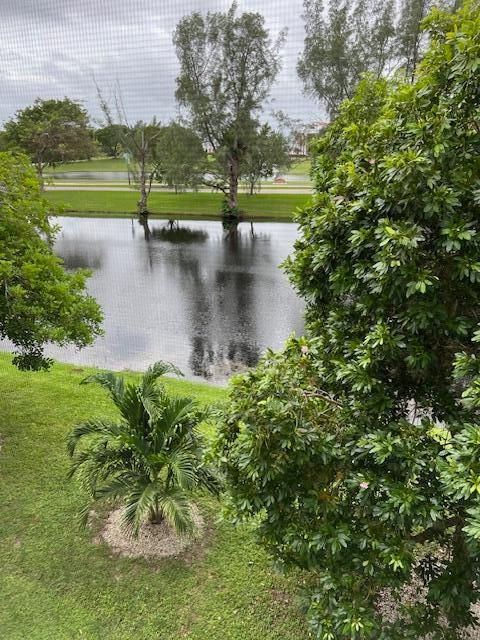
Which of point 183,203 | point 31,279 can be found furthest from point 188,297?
point 183,203

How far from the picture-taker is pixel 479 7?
2.01m

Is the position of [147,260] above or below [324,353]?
below

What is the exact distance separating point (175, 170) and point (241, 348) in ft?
51.4

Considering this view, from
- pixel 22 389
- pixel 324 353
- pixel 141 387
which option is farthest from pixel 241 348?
pixel 324 353

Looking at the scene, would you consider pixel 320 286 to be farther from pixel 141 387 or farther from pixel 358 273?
pixel 141 387

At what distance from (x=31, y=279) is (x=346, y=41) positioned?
20.2 meters

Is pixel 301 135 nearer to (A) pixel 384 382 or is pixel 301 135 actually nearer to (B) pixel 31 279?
(B) pixel 31 279

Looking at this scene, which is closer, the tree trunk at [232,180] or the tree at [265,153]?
the tree at [265,153]

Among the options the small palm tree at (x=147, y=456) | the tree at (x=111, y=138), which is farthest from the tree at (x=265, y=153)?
the small palm tree at (x=147, y=456)

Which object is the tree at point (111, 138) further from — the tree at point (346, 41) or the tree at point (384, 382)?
the tree at point (384, 382)

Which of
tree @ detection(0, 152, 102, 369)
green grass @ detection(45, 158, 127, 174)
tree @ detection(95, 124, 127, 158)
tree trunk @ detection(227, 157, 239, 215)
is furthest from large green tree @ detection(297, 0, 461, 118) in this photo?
green grass @ detection(45, 158, 127, 174)

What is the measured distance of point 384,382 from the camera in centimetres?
232

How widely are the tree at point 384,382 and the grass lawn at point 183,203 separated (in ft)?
74.5

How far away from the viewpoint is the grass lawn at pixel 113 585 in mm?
3211
